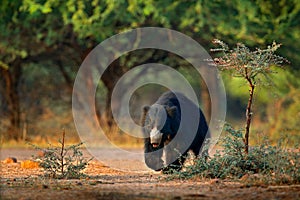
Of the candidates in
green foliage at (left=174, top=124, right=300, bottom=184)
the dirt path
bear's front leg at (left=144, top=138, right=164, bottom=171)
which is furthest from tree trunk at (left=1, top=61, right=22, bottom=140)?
green foliage at (left=174, top=124, right=300, bottom=184)

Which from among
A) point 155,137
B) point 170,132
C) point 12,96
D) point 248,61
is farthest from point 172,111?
point 12,96

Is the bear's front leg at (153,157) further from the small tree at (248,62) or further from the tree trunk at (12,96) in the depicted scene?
the tree trunk at (12,96)

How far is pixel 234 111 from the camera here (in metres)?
35.5

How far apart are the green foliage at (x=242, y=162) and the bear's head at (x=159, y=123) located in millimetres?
1334

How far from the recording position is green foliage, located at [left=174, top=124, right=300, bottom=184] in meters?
7.66

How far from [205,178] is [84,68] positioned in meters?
11.3

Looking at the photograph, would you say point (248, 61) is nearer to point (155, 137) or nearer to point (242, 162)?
point (242, 162)

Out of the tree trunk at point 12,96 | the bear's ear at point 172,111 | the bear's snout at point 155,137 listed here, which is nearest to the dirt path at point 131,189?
the bear's snout at point 155,137

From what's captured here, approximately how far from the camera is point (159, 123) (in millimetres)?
9953

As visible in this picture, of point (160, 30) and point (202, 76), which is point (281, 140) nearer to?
point (160, 30)

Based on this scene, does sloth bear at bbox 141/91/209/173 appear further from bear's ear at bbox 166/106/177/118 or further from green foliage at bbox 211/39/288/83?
green foliage at bbox 211/39/288/83

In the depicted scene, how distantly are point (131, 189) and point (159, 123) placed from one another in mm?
2821

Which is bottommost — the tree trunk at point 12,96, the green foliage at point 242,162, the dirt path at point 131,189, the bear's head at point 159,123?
the dirt path at point 131,189

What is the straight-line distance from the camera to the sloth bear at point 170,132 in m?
9.91
